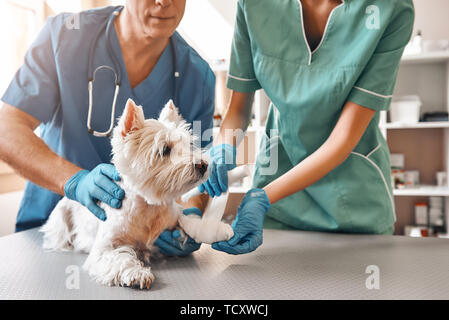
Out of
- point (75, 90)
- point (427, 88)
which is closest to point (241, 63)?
point (75, 90)

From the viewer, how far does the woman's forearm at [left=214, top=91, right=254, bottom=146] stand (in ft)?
4.30

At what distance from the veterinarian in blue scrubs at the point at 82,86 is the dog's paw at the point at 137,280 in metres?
0.52

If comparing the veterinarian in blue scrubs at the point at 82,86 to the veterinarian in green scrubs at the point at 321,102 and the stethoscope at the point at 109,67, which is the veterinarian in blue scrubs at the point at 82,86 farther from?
the veterinarian in green scrubs at the point at 321,102

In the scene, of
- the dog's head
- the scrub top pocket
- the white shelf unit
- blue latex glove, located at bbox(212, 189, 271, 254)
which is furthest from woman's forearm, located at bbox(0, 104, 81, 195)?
the white shelf unit

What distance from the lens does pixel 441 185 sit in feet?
9.70

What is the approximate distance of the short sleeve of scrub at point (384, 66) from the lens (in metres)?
1.10

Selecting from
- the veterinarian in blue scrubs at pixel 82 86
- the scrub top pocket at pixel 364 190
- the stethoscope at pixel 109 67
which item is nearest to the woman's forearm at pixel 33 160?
the veterinarian in blue scrubs at pixel 82 86

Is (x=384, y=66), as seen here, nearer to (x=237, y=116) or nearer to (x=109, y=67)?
(x=237, y=116)

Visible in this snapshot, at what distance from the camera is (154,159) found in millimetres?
847

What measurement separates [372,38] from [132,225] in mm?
863

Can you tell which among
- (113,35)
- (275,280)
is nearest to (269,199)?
(275,280)

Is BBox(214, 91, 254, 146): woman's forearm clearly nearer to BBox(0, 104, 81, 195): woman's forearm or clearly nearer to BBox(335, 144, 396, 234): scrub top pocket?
BBox(335, 144, 396, 234): scrub top pocket

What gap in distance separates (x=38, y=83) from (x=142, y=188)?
58cm

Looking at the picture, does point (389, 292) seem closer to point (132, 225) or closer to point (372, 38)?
point (132, 225)
